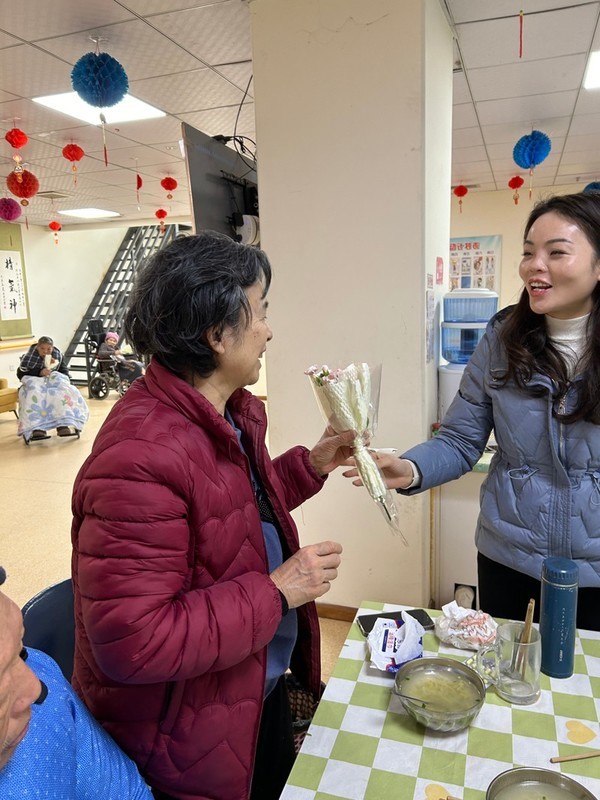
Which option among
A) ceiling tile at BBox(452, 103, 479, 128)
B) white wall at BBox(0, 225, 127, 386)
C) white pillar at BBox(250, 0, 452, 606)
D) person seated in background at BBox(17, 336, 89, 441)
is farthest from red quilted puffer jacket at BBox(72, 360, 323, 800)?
white wall at BBox(0, 225, 127, 386)

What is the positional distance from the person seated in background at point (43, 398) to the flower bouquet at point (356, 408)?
636cm

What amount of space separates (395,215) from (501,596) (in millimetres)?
1662

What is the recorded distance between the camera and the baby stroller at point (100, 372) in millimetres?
9438

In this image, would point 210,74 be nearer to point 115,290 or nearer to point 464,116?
point 464,116

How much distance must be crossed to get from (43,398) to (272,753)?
6428mm

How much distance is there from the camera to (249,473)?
4.01 ft

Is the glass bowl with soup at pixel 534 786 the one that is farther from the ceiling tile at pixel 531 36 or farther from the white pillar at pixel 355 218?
the ceiling tile at pixel 531 36

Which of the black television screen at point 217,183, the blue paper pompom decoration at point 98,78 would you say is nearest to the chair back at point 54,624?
the black television screen at point 217,183

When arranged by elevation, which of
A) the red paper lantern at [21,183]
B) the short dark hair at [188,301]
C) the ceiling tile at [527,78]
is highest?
the ceiling tile at [527,78]

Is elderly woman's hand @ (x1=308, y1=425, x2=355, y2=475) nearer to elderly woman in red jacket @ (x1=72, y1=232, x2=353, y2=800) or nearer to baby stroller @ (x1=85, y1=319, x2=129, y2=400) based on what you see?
elderly woman in red jacket @ (x1=72, y1=232, x2=353, y2=800)

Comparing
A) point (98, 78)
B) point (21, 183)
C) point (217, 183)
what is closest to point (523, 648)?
point (217, 183)

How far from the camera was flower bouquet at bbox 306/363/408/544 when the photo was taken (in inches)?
51.6

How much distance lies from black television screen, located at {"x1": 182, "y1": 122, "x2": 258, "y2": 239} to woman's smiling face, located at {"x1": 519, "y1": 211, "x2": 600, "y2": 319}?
1399 millimetres

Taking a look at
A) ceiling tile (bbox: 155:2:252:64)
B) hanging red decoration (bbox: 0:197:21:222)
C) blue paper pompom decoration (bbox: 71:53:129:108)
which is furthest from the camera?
hanging red decoration (bbox: 0:197:21:222)
